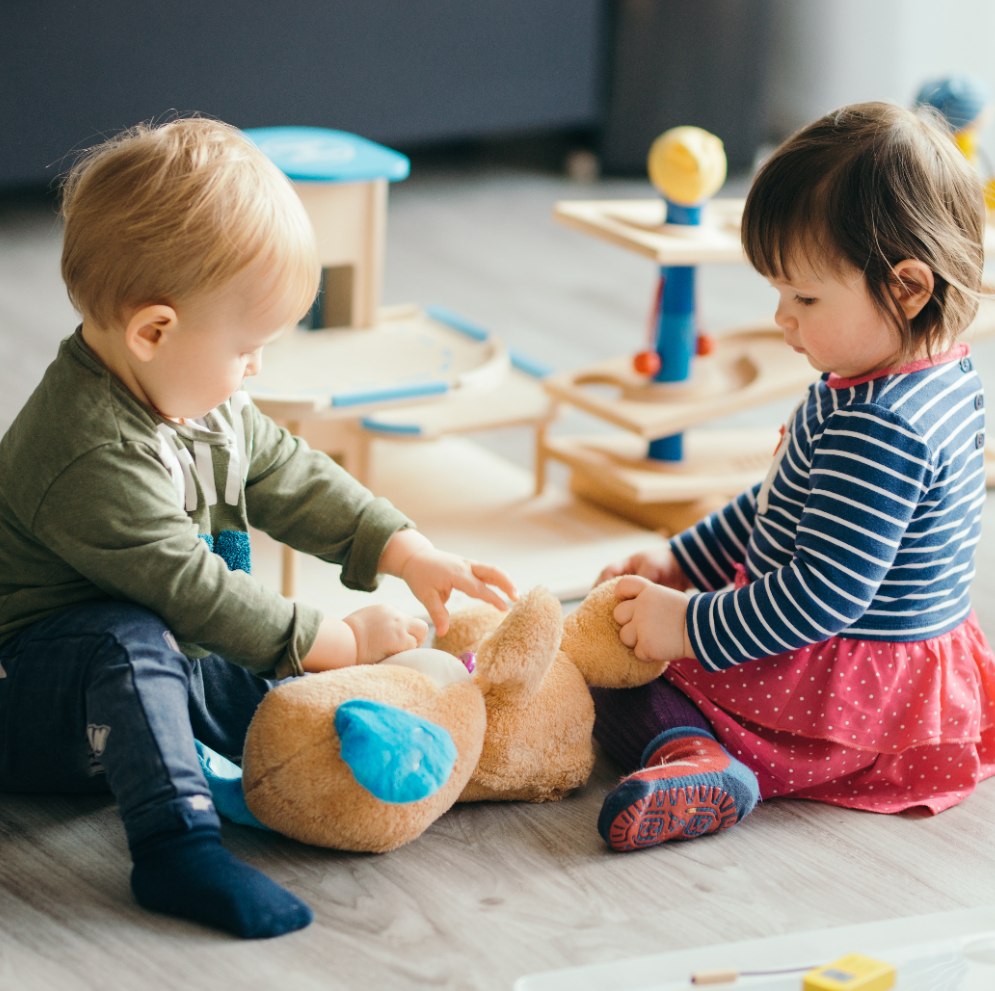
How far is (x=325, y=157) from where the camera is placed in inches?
53.7

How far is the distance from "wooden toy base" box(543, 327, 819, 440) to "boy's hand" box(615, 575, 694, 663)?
0.45 metres

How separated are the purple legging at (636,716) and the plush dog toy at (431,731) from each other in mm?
20

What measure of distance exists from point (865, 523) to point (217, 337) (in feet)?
1.44

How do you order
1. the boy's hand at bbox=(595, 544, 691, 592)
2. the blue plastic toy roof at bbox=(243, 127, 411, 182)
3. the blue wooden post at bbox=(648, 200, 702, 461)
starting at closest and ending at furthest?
the boy's hand at bbox=(595, 544, 691, 592), the blue plastic toy roof at bbox=(243, 127, 411, 182), the blue wooden post at bbox=(648, 200, 702, 461)

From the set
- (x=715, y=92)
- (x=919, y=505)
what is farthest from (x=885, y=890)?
(x=715, y=92)

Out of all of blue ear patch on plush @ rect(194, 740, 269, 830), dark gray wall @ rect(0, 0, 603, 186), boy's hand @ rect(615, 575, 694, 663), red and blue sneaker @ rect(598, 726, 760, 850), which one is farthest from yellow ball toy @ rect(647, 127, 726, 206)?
dark gray wall @ rect(0, 0, 603, 186)

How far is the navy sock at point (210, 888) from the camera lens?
29.2 inches

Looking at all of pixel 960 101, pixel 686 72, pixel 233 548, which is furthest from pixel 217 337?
pixel 686 72

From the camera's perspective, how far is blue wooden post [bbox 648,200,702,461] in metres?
1.43

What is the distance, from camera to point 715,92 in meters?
3.07

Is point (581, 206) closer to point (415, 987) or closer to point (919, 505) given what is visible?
point (919, 505)

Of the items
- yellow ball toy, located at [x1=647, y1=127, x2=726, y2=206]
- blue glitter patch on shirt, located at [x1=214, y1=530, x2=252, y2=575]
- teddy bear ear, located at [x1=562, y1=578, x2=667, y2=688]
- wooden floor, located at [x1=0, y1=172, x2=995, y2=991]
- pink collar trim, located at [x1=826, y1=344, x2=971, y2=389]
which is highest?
yellow ball toy, located at [x1=647, y1=127, x2=726, y2=206]

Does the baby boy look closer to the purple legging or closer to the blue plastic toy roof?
the purple legging

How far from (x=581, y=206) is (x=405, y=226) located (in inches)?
50.6
